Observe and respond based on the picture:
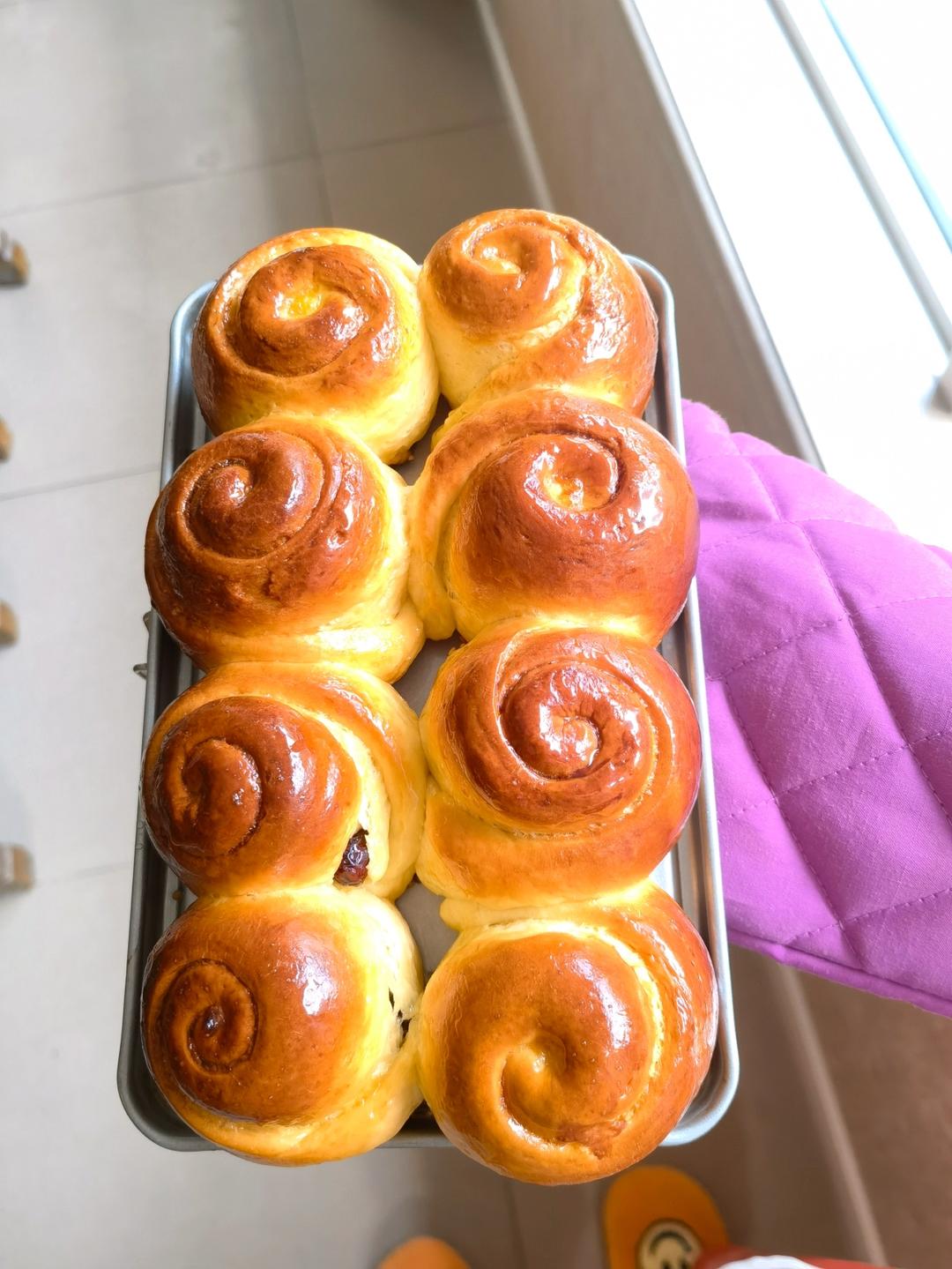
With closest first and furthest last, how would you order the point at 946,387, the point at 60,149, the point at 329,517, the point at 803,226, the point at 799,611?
the point at 329,517, the point at 799,611, the point at 946,387, the point at 803,226, the point at 60,149

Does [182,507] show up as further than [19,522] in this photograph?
No

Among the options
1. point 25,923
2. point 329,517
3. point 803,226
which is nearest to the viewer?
point 329,517

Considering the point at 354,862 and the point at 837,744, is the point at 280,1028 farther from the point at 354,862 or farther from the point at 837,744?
the point at 837,744

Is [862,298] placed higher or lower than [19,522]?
higher

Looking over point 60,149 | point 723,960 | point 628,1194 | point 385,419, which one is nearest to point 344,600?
point 385,419

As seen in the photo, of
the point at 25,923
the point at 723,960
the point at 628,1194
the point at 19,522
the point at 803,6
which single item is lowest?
the point at 628,1194

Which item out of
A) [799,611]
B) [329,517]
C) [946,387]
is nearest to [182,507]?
[329,517]

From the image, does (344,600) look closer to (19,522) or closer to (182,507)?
(182,507)
